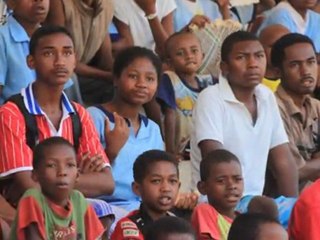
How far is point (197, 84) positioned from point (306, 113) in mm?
768

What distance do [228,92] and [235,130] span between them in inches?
8.2

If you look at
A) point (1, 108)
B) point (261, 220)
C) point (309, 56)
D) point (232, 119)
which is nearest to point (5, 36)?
point (1, 108)

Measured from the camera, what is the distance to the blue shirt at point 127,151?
5.79 m

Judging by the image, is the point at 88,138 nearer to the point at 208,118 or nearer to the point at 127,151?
the point at 127,151

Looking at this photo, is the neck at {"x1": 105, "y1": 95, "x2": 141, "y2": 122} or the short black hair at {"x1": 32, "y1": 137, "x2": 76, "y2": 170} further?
the neck at {"x1": 105, "y1": 95, "x2": 141, "y2": 122}

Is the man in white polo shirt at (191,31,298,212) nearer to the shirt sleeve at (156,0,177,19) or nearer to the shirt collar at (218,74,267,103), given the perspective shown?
the shirt collar at (218,74,267,103)

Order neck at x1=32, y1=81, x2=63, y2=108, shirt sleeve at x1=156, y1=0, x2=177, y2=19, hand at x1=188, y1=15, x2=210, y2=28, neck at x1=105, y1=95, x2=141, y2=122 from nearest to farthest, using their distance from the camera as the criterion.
A: neck at x1=32, y1=81, x2=63, y2=108
neck at x1=105, y1=95, x2=141, y2=122
hand at x1=188, y1=15, x2=210, y2=28
shirt sleeve at x1=156, y1=0, x2=177, y2=19

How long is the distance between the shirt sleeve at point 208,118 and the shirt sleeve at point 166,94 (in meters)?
0.59

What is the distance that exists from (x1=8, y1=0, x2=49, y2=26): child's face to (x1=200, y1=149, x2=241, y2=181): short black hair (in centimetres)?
132

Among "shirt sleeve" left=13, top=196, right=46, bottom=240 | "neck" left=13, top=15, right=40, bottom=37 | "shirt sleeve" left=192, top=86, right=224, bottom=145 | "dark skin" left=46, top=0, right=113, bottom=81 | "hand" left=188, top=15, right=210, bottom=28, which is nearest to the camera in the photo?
"shirt sleeve" left=13, top=196, right=46, bottom=240

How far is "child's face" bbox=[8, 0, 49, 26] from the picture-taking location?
6.18m

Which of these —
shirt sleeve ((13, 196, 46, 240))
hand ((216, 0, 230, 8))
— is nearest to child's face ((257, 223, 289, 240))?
shirt sleeve ((13, 196, 46, 240))

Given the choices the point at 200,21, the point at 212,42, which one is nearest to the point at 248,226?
the point at 212,42

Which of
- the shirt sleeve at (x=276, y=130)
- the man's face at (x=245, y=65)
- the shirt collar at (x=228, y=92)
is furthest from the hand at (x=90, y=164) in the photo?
the shirt sleeve at (x=276, y=130)
